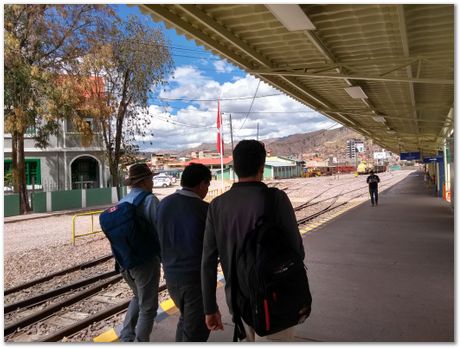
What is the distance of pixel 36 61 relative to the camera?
59.9ft

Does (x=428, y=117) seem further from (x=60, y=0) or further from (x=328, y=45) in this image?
(x=60, y=0)

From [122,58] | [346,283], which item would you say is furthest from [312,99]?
[122,58]

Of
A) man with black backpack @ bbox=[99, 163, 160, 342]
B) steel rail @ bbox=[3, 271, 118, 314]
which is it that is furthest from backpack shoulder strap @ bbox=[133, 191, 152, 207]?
steel rail @ bbox=[3, 271, 118, 314]

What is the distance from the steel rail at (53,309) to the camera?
524 cm

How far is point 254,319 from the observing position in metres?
2.36

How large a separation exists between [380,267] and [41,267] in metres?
6.85

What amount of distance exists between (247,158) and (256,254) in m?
0.59

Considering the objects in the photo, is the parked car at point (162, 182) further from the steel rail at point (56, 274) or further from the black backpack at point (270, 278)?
the black backpack at point (270, 278)

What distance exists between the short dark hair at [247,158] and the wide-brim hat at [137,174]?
48.4 inches

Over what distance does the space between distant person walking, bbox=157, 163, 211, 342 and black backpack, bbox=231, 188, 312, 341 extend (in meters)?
0.60

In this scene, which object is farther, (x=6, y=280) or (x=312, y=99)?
(x=312, y=99)

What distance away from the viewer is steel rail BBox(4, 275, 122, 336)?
17.2 ft

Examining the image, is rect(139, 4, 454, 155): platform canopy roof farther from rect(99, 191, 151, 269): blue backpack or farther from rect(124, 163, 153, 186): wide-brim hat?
rect(99, 191, 151, 269): blue backpack

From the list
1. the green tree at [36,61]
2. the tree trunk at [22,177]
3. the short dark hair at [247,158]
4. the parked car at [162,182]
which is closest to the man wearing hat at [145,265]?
the short dark hair at [247,158]
